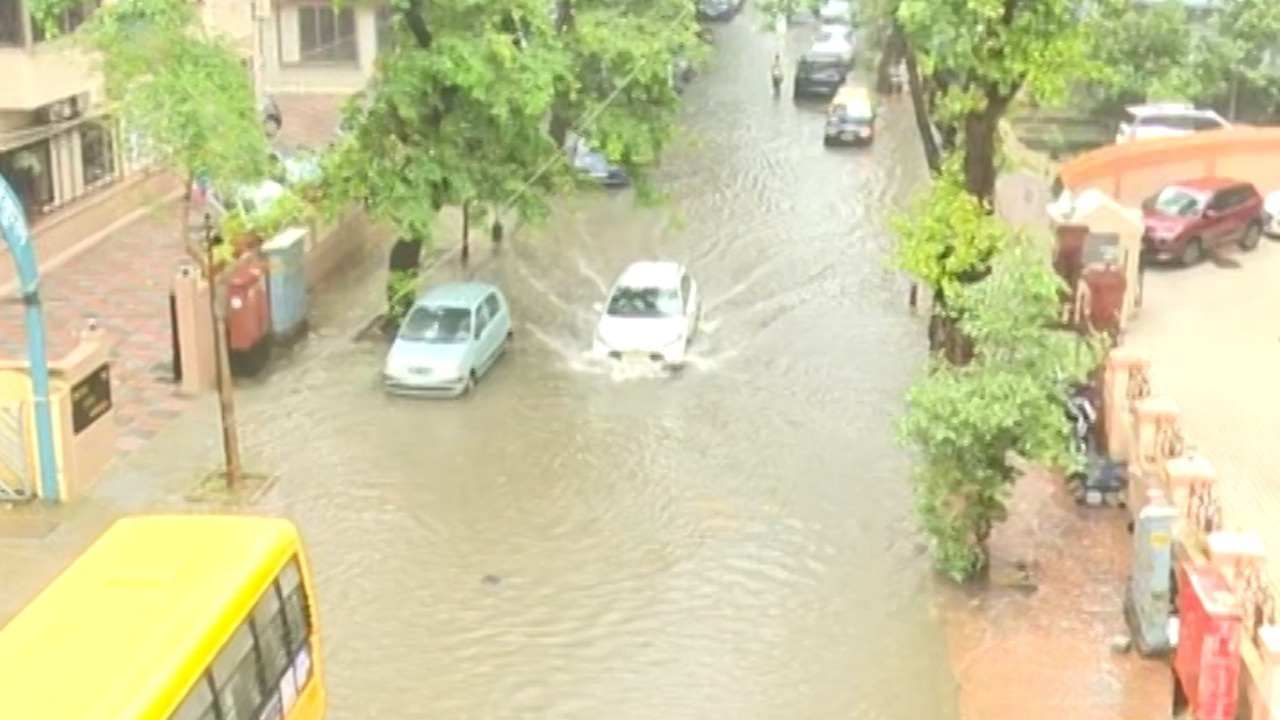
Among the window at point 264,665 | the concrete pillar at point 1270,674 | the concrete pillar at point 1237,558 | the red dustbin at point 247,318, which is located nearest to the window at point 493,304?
the red dustbin at point 247,318

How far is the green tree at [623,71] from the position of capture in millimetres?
29562

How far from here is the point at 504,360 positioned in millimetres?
29625

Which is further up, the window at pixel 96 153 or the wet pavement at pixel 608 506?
the window at pixel 96 153

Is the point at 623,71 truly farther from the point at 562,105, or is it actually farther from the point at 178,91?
the point at 178,91

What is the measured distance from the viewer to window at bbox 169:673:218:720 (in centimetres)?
1315

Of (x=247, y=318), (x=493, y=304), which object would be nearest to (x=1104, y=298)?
(x=493, y=304)

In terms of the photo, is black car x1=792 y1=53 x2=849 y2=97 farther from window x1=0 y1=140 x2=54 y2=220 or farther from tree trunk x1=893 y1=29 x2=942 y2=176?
tree trunk x1=893 y1=29 x2=942 y2=176

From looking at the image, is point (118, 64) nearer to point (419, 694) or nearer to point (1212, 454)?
point (419, 694)

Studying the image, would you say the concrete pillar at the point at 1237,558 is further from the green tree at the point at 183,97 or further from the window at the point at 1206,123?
the window at the point at 1206,123

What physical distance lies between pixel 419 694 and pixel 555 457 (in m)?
7.01

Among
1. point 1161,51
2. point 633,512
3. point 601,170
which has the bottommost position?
point 633,512

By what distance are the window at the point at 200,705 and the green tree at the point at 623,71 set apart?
16.9 metres

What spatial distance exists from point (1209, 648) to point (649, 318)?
14.3m

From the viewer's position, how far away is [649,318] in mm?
29391
